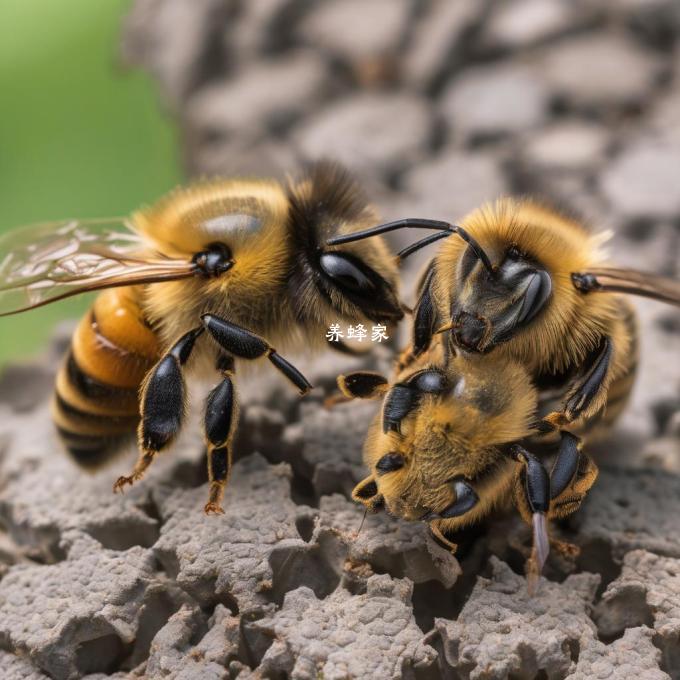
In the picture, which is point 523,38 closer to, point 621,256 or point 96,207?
point 621,256

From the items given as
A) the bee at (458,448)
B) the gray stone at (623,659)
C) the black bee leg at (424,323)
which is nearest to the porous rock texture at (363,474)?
the gray stone at (623,659)

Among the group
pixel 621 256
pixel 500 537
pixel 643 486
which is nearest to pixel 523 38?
pixel 621 256

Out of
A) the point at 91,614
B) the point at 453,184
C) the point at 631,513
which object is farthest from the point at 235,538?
the point at 453,184

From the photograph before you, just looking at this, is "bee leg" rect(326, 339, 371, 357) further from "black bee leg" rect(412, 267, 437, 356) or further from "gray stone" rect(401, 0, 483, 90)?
"gray stone" rect(401, 0, 483, 90)

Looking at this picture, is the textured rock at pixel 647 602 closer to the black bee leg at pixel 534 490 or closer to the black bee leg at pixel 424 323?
the black bee leg at pixel 534 490

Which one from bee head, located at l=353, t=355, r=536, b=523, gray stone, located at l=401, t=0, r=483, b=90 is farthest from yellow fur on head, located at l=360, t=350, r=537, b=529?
gray stone, located at l=401, t=0, r=483, b=90

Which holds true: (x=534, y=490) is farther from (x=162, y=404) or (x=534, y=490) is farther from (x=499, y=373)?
(x=162, y=404)
